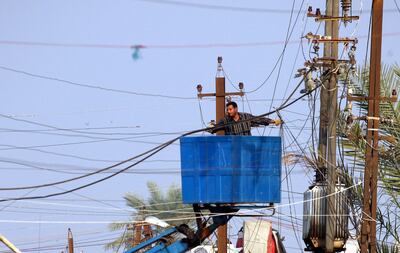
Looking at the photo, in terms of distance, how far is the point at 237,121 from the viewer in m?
24.9

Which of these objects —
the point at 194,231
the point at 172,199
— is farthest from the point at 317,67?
the point at 172,199

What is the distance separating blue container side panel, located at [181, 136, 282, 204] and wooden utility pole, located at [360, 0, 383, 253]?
20.8ft

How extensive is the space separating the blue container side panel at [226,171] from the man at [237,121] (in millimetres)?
312

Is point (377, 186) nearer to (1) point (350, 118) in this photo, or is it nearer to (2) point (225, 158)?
(1) point (350, 118)

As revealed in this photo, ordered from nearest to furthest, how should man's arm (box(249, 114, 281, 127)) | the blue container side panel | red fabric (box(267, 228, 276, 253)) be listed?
1. the blue container side panel
2. man's arm (box(249, 114, 281, 127))
3. red fabric (box(267, 228, 276, 253))

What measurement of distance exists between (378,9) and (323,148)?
3.72 meters

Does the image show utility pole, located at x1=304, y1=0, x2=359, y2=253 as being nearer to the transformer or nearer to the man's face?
the transformer

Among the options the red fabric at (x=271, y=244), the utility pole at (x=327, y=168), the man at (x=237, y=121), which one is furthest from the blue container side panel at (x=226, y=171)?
the red fabric at (x=271, y=244)

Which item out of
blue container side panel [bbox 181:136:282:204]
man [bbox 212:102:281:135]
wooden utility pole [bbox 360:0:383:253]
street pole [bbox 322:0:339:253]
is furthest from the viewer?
street pole [bbox 322:0:339:253]

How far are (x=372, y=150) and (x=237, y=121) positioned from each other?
668cm

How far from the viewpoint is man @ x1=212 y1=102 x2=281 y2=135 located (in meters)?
24.9

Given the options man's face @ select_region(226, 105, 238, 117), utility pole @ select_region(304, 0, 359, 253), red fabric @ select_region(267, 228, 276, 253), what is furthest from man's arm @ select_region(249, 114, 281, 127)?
red fabric @ select_region(267, 228, 276, 253)

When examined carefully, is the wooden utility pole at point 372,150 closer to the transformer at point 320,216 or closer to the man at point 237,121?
the transformer at point 320,216

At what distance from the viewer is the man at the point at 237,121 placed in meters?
24.9
